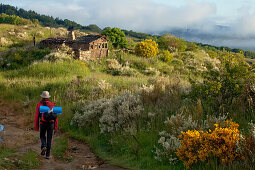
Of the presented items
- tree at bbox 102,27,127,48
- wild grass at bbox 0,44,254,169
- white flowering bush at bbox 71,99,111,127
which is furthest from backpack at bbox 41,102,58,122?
tree at bbox 102,27,127,48

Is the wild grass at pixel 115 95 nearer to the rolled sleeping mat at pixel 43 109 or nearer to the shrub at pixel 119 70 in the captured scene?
the rolled sleeping mat at pixel 43 109

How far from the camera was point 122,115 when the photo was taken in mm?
10375

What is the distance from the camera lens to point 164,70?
35250 mm

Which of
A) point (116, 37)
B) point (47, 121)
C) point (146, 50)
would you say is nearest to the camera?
point (47, 121)

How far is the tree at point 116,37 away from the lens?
152ft

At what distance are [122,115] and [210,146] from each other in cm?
478

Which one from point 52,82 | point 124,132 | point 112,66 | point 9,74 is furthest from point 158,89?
point 112,66

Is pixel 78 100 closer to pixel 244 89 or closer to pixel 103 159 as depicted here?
pixel 103 159

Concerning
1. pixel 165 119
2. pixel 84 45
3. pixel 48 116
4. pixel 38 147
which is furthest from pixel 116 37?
pixel 48 116

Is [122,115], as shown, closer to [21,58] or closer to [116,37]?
[21,58]

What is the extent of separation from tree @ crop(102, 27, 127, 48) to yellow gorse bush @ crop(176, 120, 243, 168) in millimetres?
41283

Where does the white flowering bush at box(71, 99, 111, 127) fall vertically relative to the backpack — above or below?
below

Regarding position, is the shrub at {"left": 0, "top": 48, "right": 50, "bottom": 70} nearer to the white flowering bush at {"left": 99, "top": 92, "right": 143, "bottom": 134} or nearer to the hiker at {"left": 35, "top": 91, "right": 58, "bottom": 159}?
the white flowering bush at {"left": 99, "top": 92, "right": 143, "bottom": 134}

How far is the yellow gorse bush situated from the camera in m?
6.06
